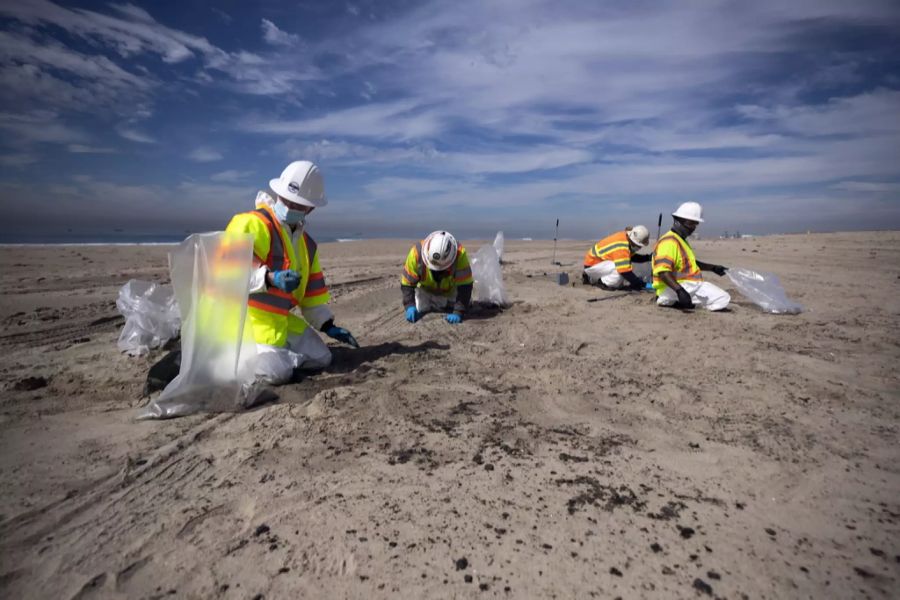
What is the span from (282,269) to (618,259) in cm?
613

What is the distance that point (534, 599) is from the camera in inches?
62.9

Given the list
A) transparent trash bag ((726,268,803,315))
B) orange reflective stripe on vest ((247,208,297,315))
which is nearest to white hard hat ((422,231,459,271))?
orange reflective stripe on vest ((247,208,297,315))

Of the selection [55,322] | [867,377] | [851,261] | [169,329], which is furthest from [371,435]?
[851,261]

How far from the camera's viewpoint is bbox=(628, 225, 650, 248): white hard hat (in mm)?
8141

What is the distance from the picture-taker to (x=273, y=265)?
3.62 meters

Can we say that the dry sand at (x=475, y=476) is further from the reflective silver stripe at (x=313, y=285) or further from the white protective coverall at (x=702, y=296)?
the white protective coverall at (x=702, y=296)

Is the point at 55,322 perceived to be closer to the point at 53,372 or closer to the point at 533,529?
the point at 53,372

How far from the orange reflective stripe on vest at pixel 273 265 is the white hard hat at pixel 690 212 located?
5.67 meters

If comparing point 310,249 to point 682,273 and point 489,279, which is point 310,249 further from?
point 682,273

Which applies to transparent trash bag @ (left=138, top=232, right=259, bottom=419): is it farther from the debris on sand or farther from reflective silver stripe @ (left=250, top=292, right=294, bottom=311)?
the debris on sand

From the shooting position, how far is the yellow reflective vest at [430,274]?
19.5ft

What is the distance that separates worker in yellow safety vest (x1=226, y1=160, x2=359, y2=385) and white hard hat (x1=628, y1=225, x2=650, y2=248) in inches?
241

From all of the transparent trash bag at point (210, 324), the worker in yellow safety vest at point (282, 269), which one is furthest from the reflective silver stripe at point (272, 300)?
the transparent trash bag at point (210, 324)

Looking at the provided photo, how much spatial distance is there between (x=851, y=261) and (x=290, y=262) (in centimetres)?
1332
